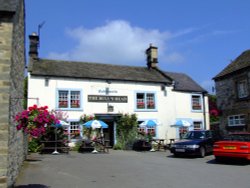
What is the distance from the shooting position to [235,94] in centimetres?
2488

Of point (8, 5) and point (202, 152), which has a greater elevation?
point (8, 5)

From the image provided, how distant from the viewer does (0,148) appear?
737 cm

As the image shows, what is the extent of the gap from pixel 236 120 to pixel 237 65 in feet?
14.6

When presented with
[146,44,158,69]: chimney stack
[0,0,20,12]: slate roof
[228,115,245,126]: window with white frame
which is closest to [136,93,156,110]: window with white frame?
[146,44,158,69]: chimney stack

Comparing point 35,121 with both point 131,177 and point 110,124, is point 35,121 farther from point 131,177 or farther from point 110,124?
point 110,124

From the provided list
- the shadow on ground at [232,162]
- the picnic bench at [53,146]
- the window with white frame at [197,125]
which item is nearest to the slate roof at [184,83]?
the window with white frame at [197,125]

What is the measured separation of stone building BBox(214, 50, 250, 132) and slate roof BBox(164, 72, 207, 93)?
82.8 inches

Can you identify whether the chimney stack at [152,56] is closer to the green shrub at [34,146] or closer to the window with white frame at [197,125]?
the window with white frame at [197,125]

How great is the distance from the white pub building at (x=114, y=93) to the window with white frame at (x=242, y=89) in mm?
4578

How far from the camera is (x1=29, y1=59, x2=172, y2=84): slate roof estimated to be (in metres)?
23.7

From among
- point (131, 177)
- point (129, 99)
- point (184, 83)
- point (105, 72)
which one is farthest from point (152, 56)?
point (131, 177)

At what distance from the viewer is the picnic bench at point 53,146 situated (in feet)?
65.1

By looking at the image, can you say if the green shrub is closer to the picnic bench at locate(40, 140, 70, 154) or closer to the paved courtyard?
the picnic bench at locate(40, 140, 70, 154)

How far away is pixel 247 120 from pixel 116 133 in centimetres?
1003
